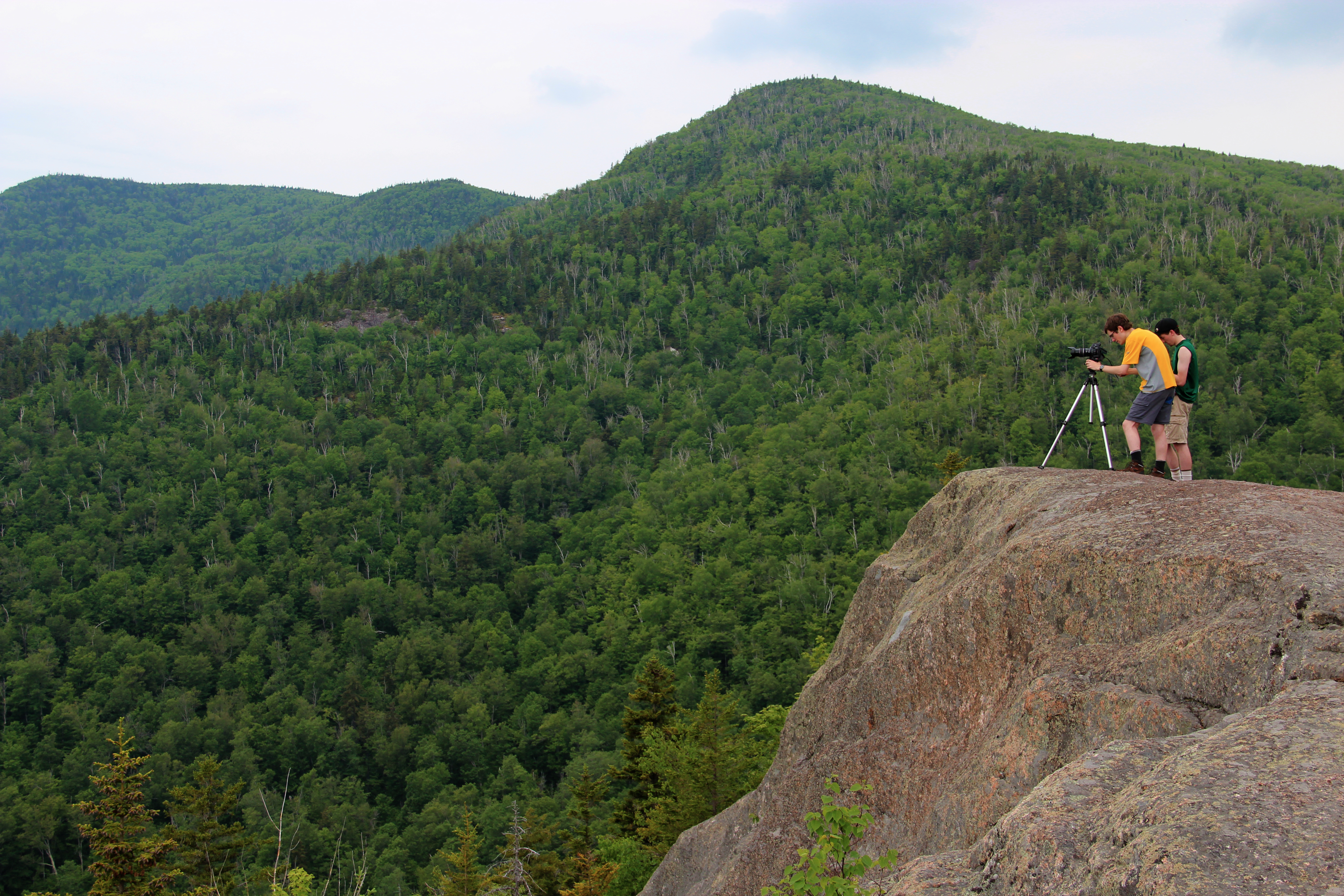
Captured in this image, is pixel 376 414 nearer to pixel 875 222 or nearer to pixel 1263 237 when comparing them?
pixel 875 222

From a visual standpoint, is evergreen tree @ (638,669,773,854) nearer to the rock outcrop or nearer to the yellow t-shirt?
the rock outcrop

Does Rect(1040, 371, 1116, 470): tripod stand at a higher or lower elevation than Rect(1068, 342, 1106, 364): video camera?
lower

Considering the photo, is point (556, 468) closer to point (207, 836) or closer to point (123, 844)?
point (207, 836)

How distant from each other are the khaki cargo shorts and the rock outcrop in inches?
49.2

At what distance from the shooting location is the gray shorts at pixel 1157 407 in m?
9.12

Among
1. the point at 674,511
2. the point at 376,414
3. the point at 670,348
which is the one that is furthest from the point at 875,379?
the point at 376,414

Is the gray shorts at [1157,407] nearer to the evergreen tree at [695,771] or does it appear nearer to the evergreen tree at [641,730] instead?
the evergreen tree at [695,771]

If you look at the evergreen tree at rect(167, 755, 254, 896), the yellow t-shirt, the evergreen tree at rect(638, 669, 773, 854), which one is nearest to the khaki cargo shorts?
the yellow t-shirt

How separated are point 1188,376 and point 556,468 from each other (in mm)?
125930

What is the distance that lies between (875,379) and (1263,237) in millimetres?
60028

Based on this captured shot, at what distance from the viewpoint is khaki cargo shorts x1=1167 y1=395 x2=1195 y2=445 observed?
30.2 feet

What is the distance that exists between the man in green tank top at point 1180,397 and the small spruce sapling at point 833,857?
20.8ft

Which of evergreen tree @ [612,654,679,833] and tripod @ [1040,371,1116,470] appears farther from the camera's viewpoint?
evergreen tree @ [612,654,679,833]

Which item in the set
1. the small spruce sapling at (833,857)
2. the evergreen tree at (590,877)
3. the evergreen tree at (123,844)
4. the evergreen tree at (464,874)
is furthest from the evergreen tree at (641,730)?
the small spruce sapling at (833,857)
